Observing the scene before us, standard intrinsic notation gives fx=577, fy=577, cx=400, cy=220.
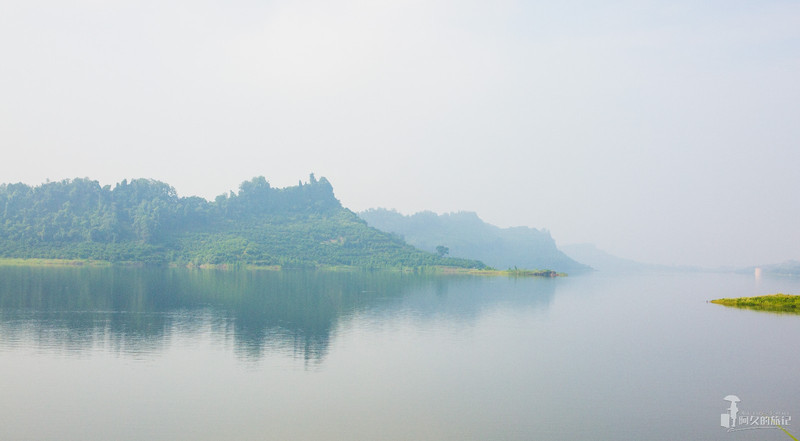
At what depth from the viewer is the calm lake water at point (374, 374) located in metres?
23.4

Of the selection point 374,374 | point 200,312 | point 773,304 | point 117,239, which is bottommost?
point 374,374

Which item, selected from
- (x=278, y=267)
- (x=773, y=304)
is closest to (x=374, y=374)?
(x=773, y=304)

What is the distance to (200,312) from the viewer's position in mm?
56938

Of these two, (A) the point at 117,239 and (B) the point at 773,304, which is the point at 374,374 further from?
(A) the point at 117,239

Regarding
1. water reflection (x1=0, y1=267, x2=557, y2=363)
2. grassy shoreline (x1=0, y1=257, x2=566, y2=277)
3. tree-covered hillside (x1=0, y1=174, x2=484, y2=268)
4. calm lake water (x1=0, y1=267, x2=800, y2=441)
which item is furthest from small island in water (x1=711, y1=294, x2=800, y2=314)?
tree-covered hillside (x1=0, y1=174, x2=484, y2=268)

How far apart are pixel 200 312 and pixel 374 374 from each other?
30.7 m

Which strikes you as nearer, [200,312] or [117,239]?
[200,312]

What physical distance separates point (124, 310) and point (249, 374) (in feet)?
102

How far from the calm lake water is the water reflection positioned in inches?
13.6

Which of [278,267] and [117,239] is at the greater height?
[117,239]

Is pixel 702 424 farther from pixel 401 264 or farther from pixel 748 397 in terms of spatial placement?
pixel 401 264

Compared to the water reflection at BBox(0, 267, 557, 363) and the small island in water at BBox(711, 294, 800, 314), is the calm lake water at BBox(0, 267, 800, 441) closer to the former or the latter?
the water reflection at BBox(0, 267, 557, 363)

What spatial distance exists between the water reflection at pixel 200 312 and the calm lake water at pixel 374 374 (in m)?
0.34

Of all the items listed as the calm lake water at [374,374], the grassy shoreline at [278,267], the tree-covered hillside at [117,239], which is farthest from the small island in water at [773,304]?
the tree-covered hillside at [117,239]
